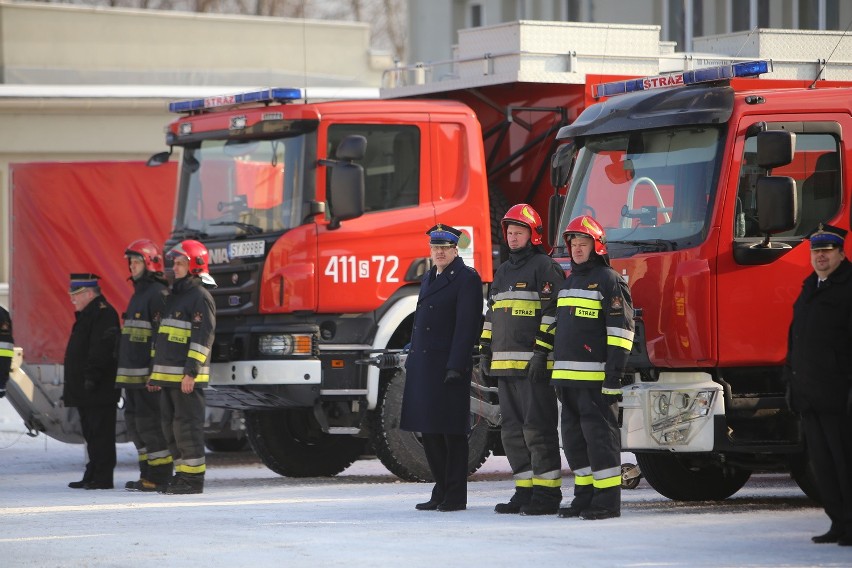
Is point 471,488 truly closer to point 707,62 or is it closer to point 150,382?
point 150,382

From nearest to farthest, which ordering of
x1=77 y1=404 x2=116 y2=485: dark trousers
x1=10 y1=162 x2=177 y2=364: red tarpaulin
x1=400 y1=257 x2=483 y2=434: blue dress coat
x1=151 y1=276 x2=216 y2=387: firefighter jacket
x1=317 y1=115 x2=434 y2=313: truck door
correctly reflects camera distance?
x1=400 y1=257 x2=483 y2=434: blue dress coat < x1=151 y1=276 x2=216 y2=387: firefighter jacket < x1=317 y1=115 x2=434 y2=313: truck door < x1=77 y1=404 x2=116 y2=485: dark trousers < x1=10 y1=162 x2=177 y2=364: red tarpaulin

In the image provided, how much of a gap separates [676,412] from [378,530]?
6.42ft

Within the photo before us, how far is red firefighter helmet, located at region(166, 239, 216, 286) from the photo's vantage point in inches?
488

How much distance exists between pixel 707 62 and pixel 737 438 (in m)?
4.09

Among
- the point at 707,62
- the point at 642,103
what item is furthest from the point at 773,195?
the point at 707,62

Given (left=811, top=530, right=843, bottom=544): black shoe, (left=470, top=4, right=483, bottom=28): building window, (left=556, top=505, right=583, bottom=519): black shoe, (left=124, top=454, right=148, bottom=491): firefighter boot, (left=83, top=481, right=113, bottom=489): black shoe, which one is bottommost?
(left=83, top=481, right=113, bottom=489): black shoe

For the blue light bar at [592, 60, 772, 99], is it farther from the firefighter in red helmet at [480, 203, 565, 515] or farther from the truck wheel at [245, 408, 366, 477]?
the truck wheel at [245, 408, 366, 477]

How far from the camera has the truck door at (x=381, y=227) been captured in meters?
12.8

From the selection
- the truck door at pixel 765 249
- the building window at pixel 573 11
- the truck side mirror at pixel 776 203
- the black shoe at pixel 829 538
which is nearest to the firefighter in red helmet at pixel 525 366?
the truck door at pixel 765 249

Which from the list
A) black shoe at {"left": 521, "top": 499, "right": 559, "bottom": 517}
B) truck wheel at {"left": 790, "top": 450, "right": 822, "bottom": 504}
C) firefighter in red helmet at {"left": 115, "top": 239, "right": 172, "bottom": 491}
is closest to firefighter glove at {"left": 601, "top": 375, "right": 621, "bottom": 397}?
black shoe at {"left": 521, "top": 499, "right": 559, "bottom": 517}

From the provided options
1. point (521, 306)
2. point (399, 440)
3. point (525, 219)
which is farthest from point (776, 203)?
point (399, 440)

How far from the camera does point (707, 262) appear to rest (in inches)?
396

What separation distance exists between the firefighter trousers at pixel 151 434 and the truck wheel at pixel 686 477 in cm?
386

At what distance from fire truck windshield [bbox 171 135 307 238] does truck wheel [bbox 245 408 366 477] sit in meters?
1.72
